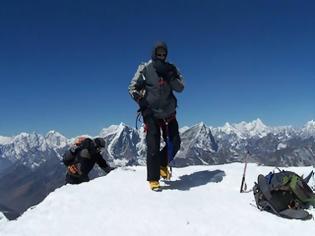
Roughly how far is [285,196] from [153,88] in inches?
203

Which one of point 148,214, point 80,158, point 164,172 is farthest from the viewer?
point 80,158

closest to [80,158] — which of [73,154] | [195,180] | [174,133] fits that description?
[73,154]

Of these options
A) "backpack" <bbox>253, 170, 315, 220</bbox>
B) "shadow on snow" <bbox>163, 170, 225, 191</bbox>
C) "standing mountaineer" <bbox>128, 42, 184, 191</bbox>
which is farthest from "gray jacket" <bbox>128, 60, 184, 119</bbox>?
"backpack" <bbox>253, 170, 315, 220</bbox>

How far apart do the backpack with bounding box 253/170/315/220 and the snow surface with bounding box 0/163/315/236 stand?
0.25 metres

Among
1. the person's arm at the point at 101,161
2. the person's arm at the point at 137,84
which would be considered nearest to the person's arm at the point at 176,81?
the person's arm at the point at 137,84

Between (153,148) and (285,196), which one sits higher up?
(153,148)

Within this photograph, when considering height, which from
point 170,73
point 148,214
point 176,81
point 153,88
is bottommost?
point 148,214

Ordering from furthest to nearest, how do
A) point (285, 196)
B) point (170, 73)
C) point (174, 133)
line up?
1. point (174, 133)
2. point (170, 73)
3. point (285, 196)

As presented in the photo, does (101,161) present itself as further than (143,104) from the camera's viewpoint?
Yes

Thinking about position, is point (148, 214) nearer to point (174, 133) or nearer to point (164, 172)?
point (174, 133)

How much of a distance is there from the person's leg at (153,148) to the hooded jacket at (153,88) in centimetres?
32

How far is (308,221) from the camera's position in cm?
936

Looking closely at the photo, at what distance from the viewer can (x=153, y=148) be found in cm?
1270

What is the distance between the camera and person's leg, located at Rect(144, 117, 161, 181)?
1247 centimetres
